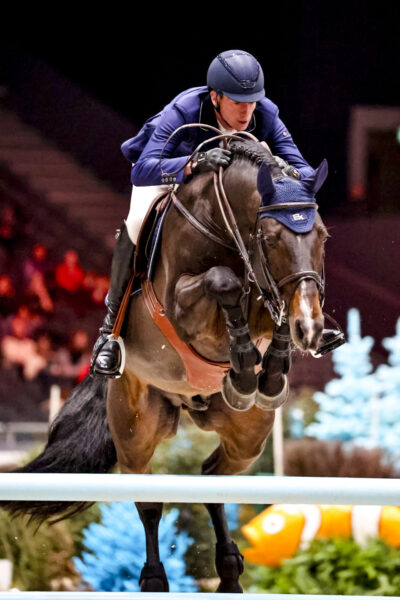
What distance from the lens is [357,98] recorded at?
6016mm

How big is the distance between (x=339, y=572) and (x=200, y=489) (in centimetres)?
274

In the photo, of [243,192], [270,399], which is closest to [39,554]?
[270,399]

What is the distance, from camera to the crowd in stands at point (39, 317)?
6.08 m

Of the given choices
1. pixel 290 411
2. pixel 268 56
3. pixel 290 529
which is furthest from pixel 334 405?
pixel 268 56

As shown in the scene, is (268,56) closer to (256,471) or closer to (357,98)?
(357,98)

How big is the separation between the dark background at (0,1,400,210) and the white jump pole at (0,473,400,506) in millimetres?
4004

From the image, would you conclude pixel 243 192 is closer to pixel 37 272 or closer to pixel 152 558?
pixel 152 558

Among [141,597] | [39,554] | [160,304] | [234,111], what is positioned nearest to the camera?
[141,597]

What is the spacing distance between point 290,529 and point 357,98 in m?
2.71

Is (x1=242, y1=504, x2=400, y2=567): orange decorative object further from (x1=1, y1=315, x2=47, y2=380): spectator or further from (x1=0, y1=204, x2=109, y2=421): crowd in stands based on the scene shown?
(x1=1, y1=315, x2=47, y2=380): spectator

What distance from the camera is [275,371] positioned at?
3.47 metres

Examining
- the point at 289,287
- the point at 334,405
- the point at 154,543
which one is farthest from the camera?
the point at 334,405

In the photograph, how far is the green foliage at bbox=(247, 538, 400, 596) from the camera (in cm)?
468

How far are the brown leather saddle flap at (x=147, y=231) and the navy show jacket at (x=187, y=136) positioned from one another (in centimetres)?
20
